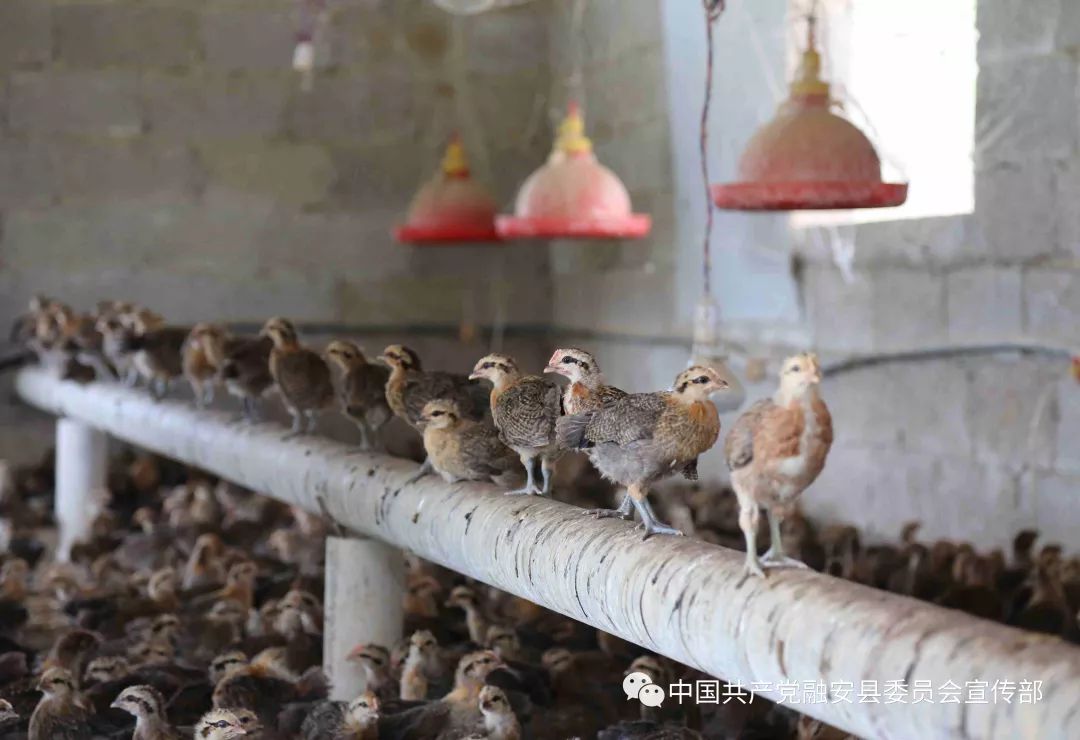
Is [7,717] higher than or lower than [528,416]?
lower

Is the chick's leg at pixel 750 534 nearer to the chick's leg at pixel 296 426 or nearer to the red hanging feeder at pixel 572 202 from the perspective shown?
the chick's leg at pixel 296 426

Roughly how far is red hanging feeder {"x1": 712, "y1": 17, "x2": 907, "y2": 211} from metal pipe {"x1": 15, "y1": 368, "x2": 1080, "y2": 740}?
51.2 inches

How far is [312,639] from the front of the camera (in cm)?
481

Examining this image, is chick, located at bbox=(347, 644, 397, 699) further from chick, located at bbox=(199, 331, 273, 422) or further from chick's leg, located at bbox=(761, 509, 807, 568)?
chick's leg, located at bbox=(761, 509, 807, 568)

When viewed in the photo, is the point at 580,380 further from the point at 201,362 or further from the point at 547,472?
the point at 201,362

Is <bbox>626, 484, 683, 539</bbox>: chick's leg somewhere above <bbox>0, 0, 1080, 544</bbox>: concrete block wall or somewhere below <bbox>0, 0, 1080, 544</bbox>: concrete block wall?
below

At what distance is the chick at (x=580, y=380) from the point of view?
10.0 feet

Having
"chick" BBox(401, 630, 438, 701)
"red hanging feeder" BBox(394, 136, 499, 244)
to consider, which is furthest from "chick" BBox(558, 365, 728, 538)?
"red hanging feeder" BBox(394, 136, 499, 244)

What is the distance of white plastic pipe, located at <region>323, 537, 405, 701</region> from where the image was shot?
13.6ft

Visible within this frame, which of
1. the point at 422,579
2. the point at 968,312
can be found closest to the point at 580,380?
the point at 422,579

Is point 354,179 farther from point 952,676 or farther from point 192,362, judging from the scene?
point 952,676

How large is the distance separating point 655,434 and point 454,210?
4.56 meters

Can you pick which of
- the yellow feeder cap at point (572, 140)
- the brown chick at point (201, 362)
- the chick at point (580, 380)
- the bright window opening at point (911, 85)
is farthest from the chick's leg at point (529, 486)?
the yellow feeder cap at point (572, 140)

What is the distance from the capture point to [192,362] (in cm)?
587
